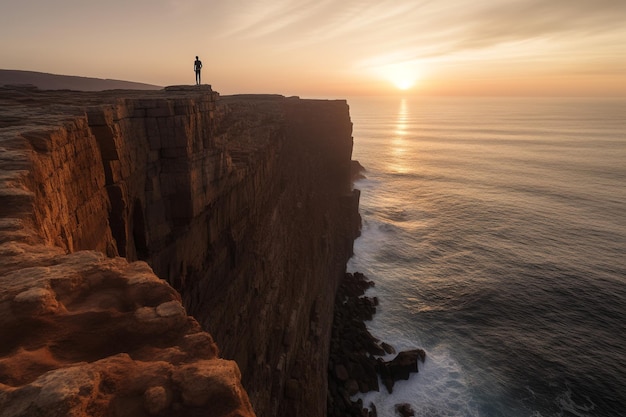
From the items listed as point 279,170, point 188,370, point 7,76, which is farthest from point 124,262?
point 7,76

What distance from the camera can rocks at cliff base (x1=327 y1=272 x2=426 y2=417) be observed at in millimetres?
27547

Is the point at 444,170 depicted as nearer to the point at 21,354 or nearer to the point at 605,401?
the point at 605,401

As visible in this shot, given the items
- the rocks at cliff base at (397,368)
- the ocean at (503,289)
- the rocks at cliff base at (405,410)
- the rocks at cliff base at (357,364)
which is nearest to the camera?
the rocks at cliff base at (405,410)

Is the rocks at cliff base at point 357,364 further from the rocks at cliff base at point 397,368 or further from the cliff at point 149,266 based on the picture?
the cliff at point 149,266

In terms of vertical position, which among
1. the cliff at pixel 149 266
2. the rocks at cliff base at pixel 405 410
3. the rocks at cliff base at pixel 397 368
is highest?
the cliff at pixel 149 266

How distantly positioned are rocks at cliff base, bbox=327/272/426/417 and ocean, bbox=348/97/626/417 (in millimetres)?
985

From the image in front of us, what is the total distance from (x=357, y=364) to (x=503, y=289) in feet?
69.5

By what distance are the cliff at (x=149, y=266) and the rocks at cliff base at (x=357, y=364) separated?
1.94 metres

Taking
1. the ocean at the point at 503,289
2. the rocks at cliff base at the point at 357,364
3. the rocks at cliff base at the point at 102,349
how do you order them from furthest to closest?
the ocean at the point at 503,289 < the rocks at cliff base at the point at 357,364 < the rocks at cliff base at the point at 102,349

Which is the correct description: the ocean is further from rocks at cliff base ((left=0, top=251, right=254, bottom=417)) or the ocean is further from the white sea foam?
rocks at cliff base ((left=0, top=251, right=254, bottom=417))

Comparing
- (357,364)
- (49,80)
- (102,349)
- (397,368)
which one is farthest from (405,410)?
(49,80)

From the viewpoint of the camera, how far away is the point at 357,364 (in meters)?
31.2

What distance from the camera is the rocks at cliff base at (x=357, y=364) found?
27.5 meters

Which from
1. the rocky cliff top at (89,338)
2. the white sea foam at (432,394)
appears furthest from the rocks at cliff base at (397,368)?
the rocky cliff top at (89,338)
